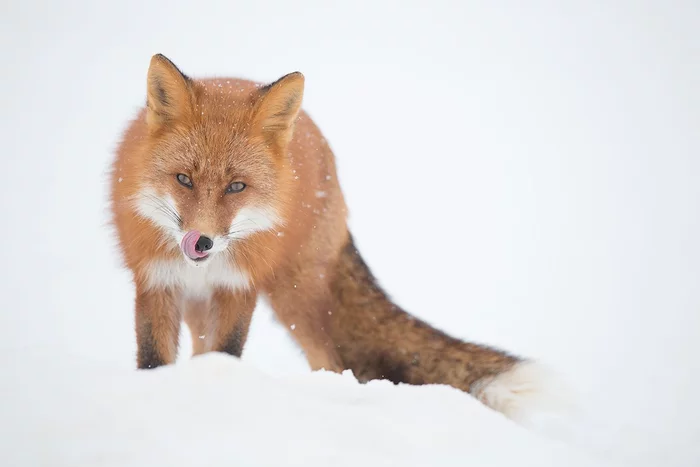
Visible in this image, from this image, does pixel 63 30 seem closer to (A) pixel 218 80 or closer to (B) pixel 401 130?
(B) pixel 401 130

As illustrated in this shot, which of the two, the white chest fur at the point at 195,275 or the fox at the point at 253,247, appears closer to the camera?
the fox at the point at 253,247

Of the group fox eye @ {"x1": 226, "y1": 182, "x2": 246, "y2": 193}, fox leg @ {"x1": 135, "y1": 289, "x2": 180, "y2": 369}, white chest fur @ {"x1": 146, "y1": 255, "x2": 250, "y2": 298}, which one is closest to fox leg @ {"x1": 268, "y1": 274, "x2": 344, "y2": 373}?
white chest fur @ {"x1": 146, "y1": 255, "x2": 250, "y2": 298}

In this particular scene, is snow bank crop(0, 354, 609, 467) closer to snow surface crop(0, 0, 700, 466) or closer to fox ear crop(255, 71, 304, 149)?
snow surface crop(0, 0, 700, 466)

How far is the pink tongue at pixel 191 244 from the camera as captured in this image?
2793 mm

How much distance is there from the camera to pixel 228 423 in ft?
7.11

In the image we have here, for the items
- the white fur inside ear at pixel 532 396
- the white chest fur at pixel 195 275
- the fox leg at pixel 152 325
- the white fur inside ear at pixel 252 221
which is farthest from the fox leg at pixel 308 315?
the white fur inside ear at pixel 532 396

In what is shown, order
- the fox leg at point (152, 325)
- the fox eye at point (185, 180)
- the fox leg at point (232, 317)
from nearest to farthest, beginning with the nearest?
the fox eye at point (185, 180) < the fox leg at point (152, 325) < the fox leg at point (232, 317)

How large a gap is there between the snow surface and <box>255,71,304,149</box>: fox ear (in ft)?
3.77

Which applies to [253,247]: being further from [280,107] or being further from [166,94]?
[166,94]

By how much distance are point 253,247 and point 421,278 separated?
8.65 m

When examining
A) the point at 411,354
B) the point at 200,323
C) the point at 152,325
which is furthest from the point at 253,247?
the point at 411,354

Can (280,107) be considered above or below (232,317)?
above

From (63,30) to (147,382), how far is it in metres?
71.8

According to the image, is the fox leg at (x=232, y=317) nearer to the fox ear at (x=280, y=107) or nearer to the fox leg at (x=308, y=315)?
the fox leg at (x=308, y=315)
